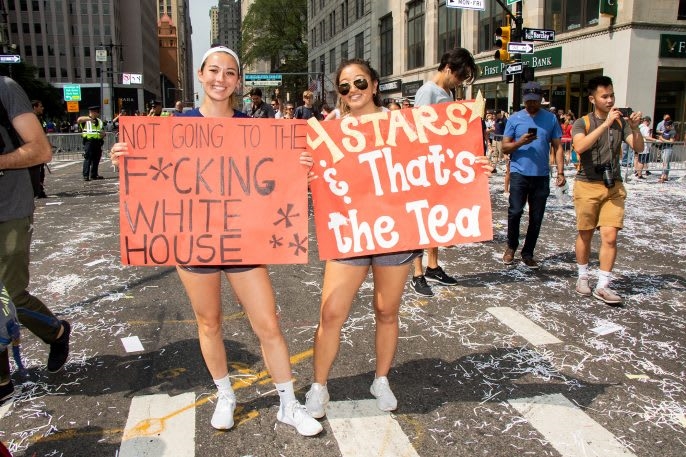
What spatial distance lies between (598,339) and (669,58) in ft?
66.0

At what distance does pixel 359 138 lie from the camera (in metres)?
3.14

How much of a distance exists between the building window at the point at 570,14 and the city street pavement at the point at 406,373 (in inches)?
718

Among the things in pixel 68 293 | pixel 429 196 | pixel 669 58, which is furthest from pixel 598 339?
pixel 669 58

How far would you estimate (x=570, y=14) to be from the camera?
22.7 meters

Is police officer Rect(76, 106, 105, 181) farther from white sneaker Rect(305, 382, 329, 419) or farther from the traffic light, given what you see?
white sneaker Rect(305, 382, 329, 419)

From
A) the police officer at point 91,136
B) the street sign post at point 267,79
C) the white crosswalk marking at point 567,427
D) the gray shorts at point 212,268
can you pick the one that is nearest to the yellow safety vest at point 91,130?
the police officer at point 91,136

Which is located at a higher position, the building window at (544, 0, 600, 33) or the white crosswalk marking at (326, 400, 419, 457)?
the building window at (544, 0, 600, 33)

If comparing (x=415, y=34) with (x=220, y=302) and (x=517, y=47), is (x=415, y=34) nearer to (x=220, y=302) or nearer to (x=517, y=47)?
(x=517, y=47)

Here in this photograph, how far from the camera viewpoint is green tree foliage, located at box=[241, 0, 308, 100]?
7600cm

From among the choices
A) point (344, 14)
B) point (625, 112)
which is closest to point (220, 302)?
point (625, 112)

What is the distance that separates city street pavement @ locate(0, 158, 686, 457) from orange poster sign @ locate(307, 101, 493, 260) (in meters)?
1.02

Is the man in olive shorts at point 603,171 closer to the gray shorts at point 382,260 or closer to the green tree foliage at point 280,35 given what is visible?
the gray shorts at point 382,260

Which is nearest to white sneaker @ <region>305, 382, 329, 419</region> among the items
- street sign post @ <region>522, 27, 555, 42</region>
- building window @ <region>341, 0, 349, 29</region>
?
street sign post @ <region>522, 27, 555, 42</region>

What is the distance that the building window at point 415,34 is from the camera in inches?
1374
